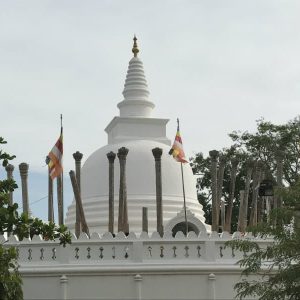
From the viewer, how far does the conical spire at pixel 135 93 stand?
37188mm

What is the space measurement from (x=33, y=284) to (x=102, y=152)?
1300 cm

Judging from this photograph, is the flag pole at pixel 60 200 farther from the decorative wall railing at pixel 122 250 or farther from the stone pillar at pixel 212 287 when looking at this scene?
the stone pillar at pixel 212 287

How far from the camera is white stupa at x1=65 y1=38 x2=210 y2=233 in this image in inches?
1276

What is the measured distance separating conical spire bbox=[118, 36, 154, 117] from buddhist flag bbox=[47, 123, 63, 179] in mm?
8498

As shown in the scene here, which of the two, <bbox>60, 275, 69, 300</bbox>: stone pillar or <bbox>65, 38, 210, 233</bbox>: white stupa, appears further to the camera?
<bbox>65, 38, 210, 233</bbox>: white stupa

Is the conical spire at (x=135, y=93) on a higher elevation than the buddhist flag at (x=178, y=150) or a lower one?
higher

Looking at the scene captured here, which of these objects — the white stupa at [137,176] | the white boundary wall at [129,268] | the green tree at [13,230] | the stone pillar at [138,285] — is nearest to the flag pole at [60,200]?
the white stupa at [137,176]

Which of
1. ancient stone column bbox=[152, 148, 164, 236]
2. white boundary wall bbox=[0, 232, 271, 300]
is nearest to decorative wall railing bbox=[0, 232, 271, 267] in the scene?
white boundary wall bbox=[0, 232, 271, 300]

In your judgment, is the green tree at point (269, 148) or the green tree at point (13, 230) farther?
the green tree at point (269, 148)

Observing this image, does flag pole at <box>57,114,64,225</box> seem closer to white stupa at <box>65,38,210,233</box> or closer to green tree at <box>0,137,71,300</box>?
white stupa at <box>65,38,210,233</box>

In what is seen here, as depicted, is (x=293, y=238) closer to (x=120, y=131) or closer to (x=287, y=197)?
(x=287, y=197)

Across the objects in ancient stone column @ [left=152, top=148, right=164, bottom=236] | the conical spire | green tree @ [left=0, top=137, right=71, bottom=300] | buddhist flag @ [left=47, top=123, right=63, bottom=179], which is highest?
the conical spire

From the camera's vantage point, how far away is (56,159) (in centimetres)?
2852

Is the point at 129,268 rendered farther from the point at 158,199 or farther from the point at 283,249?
the point at 283,249
